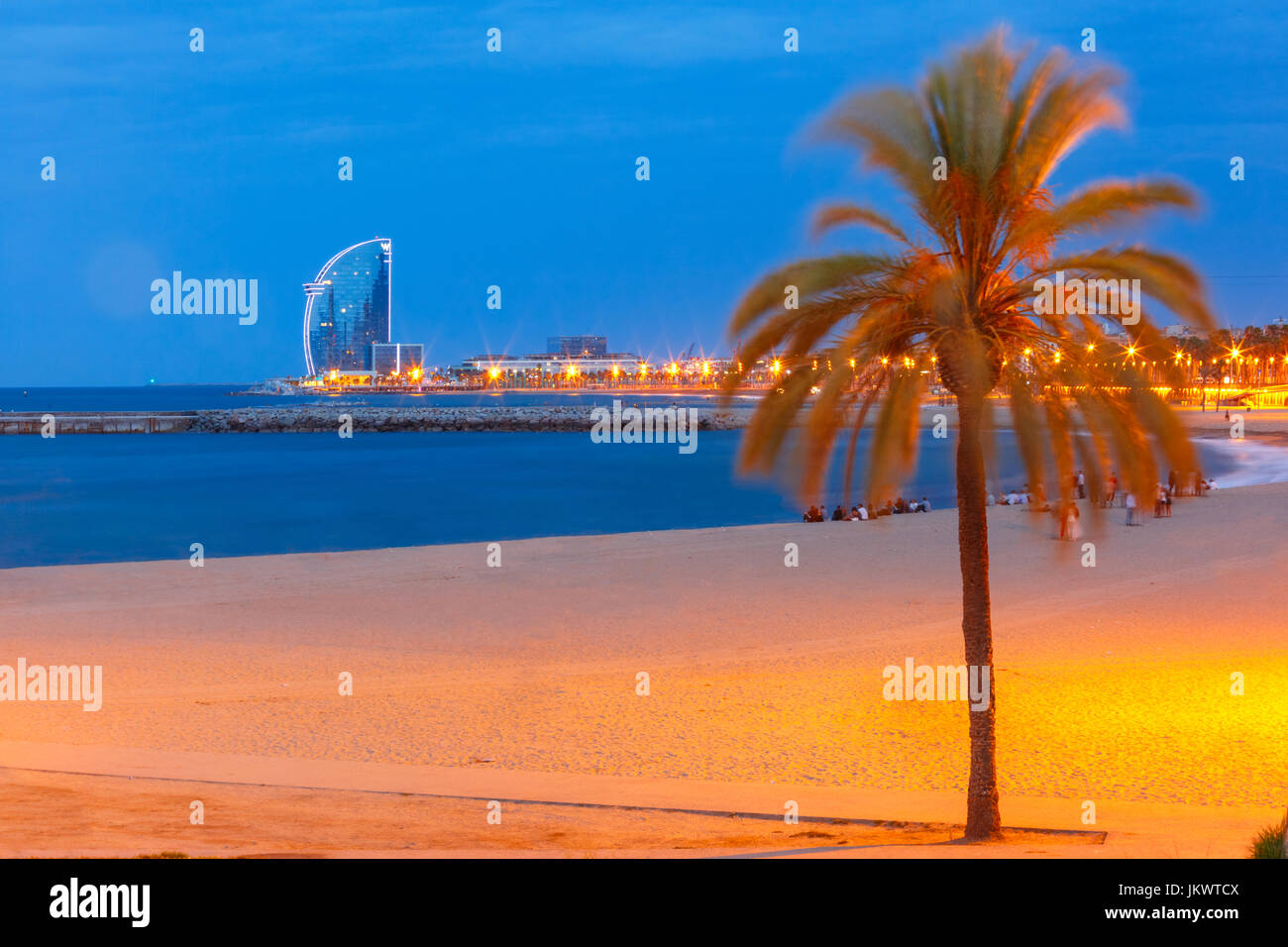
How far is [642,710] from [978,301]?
5.85 meters

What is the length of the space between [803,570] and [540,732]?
1192cm

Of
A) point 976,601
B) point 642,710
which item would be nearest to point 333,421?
point 642,710

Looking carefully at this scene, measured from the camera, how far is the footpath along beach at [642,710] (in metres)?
8.20

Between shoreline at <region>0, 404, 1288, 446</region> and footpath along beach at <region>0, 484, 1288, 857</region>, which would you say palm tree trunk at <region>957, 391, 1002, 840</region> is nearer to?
footpath along beach at <region>0, 484, 1288, 857</region>

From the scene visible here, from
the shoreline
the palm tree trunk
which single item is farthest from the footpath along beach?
the shoreline

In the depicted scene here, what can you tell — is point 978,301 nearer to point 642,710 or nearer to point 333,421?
point 642,710

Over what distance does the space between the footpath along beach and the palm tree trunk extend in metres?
0.36

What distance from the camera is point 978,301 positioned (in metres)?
8.05

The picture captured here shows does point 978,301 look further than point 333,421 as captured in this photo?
No

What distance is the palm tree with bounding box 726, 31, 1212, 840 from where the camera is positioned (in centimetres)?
778

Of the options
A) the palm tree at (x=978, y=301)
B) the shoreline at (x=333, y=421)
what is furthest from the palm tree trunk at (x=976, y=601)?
the shoreline at (x=333, y=421)

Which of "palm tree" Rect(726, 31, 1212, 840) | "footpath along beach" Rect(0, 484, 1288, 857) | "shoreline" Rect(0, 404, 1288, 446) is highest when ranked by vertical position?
"shoreline" Rect(0, 404, 1288, 446)

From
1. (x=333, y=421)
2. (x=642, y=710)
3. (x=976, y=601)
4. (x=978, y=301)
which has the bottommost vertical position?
(x=642, y=710)
